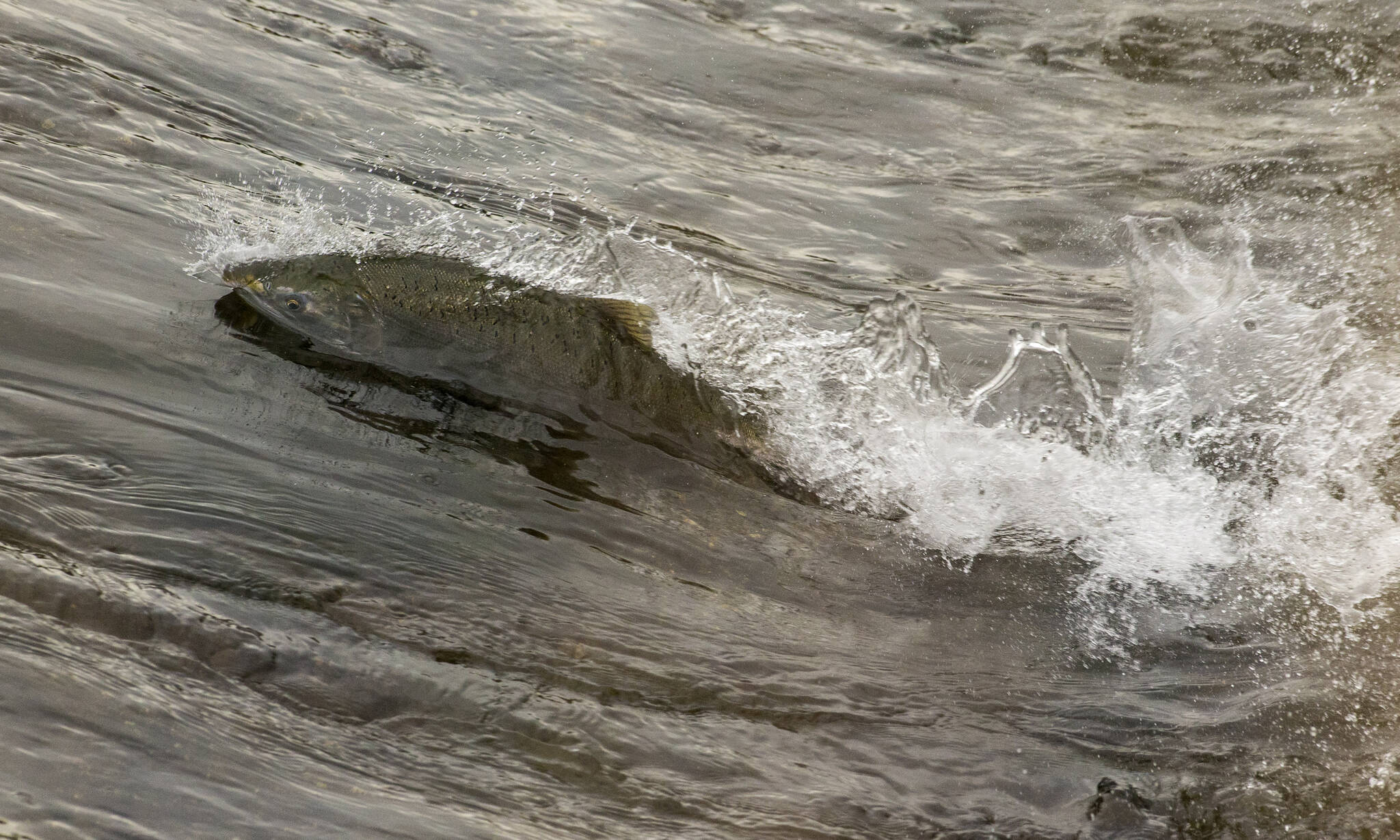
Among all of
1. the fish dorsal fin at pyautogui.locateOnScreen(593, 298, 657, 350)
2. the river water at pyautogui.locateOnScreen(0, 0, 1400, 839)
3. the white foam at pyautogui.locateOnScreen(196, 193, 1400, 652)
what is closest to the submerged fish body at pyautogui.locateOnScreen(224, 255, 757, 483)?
the fish dorsal fin at pyautogui.locateOnScreen(593, 298, 657, 350)

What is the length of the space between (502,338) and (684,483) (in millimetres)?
994

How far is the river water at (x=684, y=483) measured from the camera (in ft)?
10.1

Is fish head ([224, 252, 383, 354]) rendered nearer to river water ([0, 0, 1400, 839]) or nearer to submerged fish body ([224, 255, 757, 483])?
submerged fish body ([224, 255, 757, 483])

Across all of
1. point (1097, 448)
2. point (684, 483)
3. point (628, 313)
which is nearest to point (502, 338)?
point (628, 313)

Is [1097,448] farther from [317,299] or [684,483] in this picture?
[317,299]

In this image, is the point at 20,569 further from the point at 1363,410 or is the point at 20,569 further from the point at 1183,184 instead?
the point at 1183,184

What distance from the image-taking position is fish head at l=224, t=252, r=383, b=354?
4.13 meters

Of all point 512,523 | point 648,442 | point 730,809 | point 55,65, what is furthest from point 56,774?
point 55,65

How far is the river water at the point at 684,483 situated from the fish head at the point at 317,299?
0.40ft

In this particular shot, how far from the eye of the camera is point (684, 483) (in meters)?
4.16

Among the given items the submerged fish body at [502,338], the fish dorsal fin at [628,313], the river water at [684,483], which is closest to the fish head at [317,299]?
the submerged fish body at [502,338]

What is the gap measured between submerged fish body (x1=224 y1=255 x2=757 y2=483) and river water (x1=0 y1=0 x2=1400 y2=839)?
0.36 ft

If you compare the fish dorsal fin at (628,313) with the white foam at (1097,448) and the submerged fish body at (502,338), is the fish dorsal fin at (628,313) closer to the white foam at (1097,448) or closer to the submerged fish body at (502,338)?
the submerged fish body at (502,338)

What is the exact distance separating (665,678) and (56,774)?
5.96 feet
